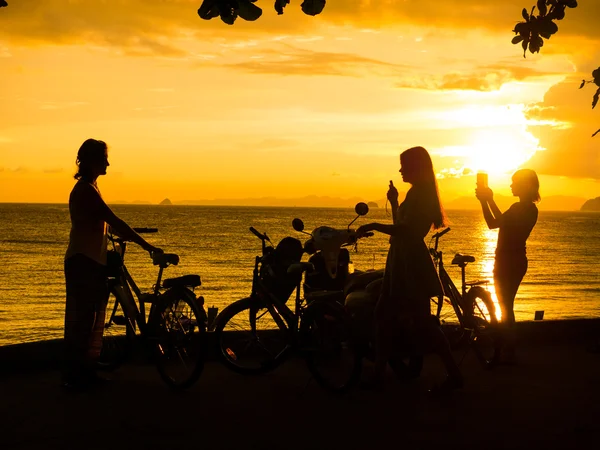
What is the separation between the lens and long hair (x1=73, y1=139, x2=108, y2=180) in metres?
7.61

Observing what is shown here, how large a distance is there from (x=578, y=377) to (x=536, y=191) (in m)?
1.98

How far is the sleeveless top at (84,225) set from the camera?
756cm

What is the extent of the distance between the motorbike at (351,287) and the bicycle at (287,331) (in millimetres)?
187

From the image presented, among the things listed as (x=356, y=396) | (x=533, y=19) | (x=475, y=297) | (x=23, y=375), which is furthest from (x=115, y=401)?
(x=533, y=19)

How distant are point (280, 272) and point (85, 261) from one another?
186 cm

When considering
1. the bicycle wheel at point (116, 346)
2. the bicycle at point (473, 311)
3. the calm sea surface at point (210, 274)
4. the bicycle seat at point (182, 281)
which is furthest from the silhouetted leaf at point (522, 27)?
the calm sea surface at point (210, 274)

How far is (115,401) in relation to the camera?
709 cm

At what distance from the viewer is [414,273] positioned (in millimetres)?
7352

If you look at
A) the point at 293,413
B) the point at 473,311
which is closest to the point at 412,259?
the point at 293,413

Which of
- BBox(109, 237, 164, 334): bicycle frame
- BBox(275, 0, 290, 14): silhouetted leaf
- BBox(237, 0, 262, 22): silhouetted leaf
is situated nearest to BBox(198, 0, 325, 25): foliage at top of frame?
BBox(237, 0, 262, 22): silhouetted leaf

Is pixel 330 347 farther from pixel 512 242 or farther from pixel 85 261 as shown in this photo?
pixel 512 242

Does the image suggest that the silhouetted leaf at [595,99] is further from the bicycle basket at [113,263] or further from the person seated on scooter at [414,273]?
the bicycle basket at [113,263]

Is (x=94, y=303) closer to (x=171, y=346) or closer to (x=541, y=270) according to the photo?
(x=171, y=346)

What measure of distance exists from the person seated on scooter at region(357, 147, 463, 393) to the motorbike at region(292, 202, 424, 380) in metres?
0.16
